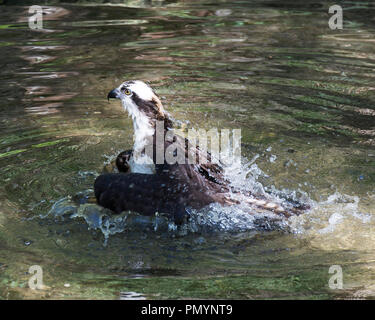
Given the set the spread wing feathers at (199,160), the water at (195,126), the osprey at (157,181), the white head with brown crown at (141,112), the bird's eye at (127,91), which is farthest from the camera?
the bird's eye at (127,91)

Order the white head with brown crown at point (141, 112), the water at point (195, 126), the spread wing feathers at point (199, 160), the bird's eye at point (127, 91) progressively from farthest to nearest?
1. the bird's eye at point (127, 91)
2. the white head with brown crown at point (141, 112)
3. the spread wing feathers at point (199, 160)
4. the water at point (195, 126)

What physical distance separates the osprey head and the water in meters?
0.94

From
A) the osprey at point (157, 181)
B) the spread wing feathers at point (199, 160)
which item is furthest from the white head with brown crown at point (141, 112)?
the spread wing feathers at point (199, 160)

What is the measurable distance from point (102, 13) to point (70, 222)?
831 cm

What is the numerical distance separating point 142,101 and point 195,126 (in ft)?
6.55

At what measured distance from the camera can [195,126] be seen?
26.0 feet

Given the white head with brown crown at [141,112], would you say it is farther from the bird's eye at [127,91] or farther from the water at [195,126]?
the water at [195,126]

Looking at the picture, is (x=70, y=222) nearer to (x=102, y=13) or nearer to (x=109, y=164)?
(x=109, y=164)

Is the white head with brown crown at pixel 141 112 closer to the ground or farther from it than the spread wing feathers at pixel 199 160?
farther from it

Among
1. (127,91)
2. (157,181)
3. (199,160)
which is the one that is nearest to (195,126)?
(127,91)

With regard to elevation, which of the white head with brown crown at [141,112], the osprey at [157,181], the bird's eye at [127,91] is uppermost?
the bird's eye at [127,91]

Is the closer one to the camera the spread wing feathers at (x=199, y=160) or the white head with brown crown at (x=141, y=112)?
the spread wing feathers at (x=199, y=160)

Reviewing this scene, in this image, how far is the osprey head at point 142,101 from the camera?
5.98 m

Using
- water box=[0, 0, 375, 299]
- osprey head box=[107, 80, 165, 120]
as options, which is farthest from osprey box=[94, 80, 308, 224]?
water box=[0, 0, 375, 299]
